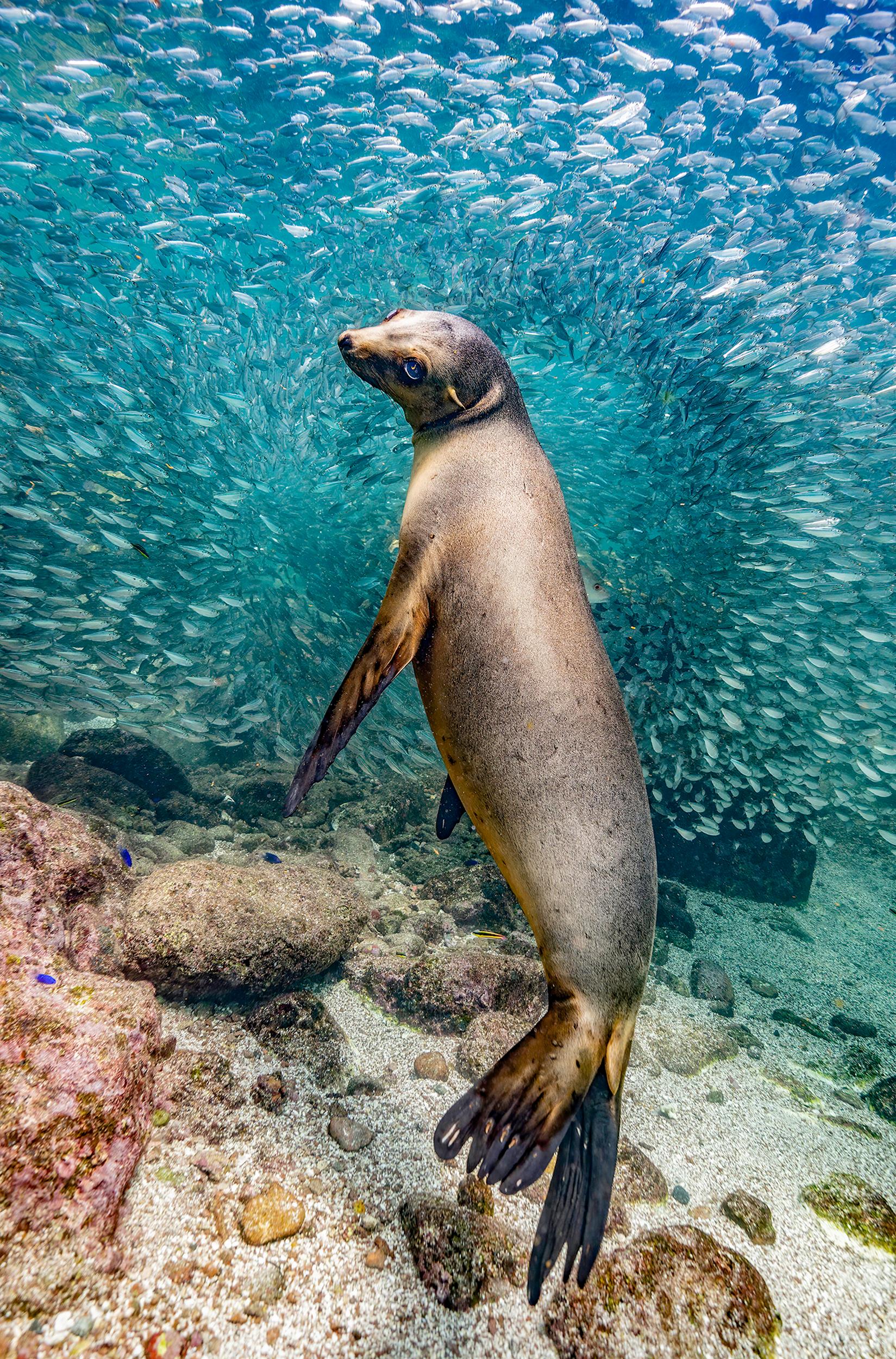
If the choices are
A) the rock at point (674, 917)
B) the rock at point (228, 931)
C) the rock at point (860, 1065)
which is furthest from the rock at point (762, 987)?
the rock at point (228, 931)

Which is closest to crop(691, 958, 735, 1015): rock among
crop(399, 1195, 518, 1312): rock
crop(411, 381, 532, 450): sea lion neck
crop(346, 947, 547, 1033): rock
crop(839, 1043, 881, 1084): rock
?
crop(839, 1043, 881, 1084): rock

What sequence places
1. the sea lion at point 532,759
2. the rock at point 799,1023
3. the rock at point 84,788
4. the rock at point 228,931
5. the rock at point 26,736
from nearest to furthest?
the sea lion at point 532,759 < the rock at point 228,931 < the rock at point 799,1023 < the rock at point 84,788 < the rock at point 26,736

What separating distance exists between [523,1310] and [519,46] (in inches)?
794

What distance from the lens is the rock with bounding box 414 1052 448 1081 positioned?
9.95 ft

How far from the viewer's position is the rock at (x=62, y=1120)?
57.7 inches

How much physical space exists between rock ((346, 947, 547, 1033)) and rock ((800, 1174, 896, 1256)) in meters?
1.61

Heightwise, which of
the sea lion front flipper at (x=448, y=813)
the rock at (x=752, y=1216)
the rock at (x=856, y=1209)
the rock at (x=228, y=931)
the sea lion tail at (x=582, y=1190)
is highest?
the sea lion front flipper at (x=448, y=813)

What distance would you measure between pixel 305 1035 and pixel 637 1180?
174cm

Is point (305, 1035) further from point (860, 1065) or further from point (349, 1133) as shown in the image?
point (860, 1065)

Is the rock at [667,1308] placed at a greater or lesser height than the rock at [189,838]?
greater

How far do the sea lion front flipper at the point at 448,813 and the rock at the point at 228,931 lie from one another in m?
1.42

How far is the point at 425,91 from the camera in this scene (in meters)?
13.2

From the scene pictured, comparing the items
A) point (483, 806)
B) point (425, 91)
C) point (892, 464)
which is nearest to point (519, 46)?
point (425, 91)

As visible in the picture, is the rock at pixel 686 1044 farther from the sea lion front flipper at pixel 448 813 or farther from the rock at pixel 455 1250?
the sea lion front flipper at pixel 448 813
